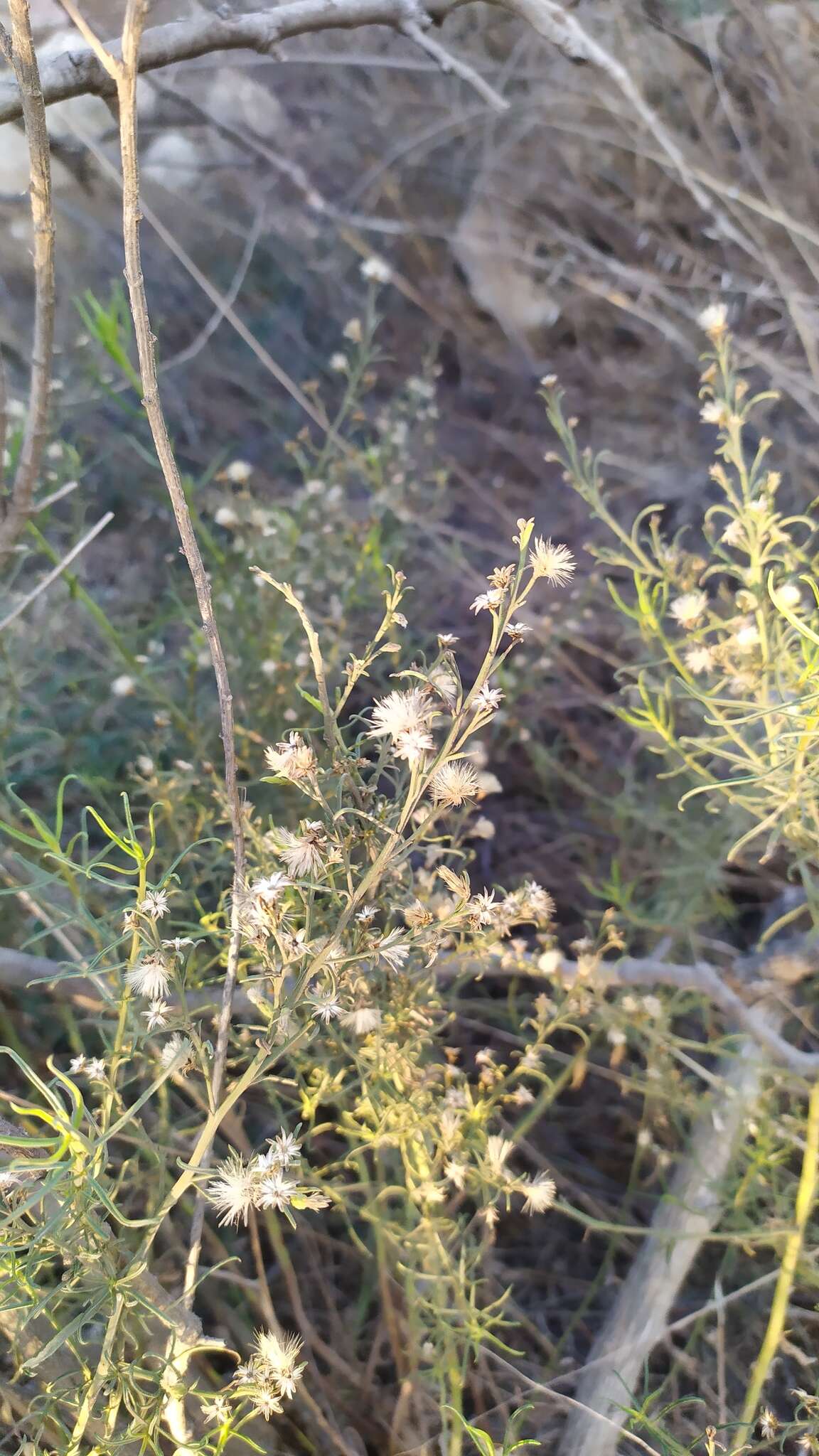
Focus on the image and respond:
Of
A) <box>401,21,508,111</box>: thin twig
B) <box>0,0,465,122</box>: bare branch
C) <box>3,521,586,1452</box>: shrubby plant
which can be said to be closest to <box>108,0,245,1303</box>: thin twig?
<box>3,521,586,1452</box>: shrubby plant

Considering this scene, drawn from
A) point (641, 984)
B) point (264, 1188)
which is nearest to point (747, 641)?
point (641, 984)

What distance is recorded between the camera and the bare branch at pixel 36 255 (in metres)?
0.50

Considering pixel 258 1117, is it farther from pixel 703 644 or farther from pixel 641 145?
pixel 641 145

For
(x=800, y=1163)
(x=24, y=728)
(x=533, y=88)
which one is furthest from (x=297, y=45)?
(x=800, y=1163)

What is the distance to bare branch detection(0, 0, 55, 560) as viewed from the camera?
1.63ft

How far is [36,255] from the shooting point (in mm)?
592

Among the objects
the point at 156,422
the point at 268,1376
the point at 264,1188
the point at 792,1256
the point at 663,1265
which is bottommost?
the point at 663,1265

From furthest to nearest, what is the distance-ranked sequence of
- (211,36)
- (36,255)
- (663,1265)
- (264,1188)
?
(663,1265), (211,36), (36,255), (264,1188)

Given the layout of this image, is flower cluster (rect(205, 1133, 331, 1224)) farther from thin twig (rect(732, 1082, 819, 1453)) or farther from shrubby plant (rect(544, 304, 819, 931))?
thin twig (rect(732, 1082, 819, 1453))

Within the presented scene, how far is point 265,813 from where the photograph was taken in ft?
3.23

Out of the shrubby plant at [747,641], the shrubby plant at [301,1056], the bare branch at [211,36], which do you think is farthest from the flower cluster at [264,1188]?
the bare branch at [211,36]

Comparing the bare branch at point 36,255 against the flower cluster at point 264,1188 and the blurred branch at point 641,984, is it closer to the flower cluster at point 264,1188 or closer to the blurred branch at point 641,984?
the blurred branch at point 641,984

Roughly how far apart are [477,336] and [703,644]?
1091 millimetres

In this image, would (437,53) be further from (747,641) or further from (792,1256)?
(792,1256)
